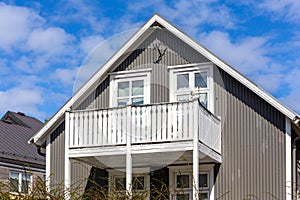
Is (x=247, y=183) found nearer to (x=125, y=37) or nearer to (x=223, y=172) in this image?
(x=223, y=172)

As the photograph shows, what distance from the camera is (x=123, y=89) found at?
17875mm

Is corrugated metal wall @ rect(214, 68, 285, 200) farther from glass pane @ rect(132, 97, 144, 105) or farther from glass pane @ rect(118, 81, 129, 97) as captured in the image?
glass pane @ rect(118, 81, 129, 97)

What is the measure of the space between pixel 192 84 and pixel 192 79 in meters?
0.16

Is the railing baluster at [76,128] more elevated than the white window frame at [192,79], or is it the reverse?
the white window frame at [192,79]

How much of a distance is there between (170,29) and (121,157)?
360 centimetres

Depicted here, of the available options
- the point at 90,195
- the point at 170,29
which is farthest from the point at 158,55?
the point at 90,195

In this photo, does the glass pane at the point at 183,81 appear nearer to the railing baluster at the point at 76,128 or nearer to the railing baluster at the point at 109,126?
the railing baluster at the point at 109,126

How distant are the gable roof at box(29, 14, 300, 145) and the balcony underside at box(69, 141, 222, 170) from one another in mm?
1872

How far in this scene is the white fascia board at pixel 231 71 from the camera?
15.7 meters

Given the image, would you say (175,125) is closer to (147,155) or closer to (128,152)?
(147,155)

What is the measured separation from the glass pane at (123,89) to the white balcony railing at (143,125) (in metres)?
1.52

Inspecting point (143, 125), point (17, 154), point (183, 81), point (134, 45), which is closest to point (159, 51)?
point (134, 45)

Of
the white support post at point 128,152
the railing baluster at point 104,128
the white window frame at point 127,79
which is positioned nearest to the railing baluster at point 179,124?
the white support post at point 128,152

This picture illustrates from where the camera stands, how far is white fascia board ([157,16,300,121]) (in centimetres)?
1573
